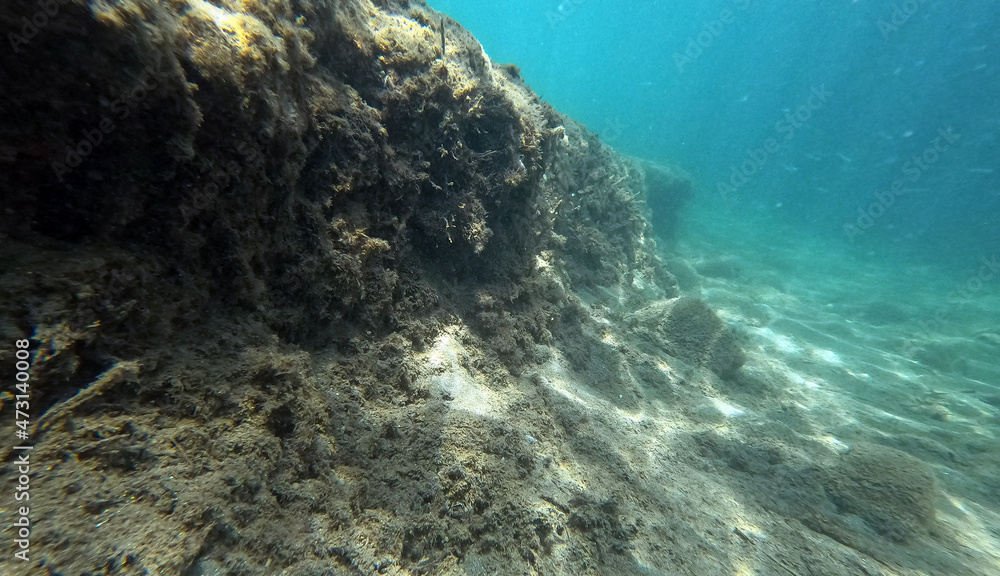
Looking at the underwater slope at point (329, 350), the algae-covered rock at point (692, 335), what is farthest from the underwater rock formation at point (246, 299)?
the algae-covered rock at point (692, 335)

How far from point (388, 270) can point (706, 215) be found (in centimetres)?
2883

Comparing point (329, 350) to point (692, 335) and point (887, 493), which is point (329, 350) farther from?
point (887, 493)

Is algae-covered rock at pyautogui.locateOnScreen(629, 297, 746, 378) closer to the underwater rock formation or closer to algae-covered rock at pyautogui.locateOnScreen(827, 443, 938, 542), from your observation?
algae-covered rock at pyautogui.locateOnScreen(827, 443, 938, 542)

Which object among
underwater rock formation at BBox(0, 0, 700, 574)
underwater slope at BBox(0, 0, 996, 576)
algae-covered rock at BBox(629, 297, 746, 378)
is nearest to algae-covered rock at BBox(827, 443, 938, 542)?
underwater slope at BBox(0, 0, 996, 576)

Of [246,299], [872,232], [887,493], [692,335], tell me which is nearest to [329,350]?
[246,299]

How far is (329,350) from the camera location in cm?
277

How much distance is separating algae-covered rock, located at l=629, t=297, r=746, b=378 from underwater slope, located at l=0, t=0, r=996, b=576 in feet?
3.07

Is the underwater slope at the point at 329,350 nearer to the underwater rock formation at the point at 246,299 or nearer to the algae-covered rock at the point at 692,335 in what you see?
the underwater rock formation at the point at 246,299

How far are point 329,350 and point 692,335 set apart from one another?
5.67 meters

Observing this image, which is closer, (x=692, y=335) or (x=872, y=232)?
(x=692, y=335)

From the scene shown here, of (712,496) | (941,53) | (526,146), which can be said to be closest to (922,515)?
(712,496)

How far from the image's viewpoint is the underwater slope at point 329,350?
5.03 ft

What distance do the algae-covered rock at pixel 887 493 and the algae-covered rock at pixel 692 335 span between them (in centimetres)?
194

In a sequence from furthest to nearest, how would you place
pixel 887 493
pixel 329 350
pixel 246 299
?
pixel 887 493 → pixel 329 350 → pixel 246 299
